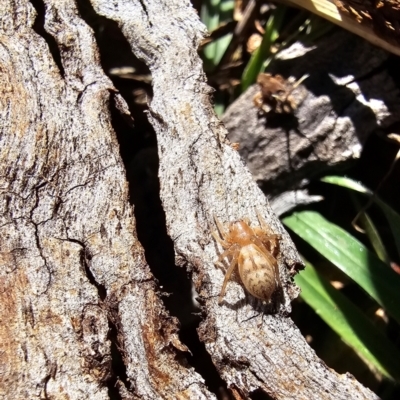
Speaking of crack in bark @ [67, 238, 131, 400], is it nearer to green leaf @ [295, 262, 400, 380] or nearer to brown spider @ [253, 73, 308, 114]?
green leaf @ [295, 262, 400, 380]

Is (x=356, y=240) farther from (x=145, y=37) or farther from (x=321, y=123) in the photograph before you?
(x=145, y=37)

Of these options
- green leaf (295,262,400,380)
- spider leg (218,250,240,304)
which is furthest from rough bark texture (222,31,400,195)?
spider leg (218,250,240,304)

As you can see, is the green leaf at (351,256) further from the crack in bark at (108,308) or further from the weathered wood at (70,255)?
the crack in bark at (108,308)

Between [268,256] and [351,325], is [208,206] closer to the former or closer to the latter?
[268,256]

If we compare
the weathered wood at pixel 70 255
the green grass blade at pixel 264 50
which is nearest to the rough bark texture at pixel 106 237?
the weathered wood at pixel 70 255

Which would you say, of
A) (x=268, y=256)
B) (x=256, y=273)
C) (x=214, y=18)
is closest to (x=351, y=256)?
(x=268, y=256)
